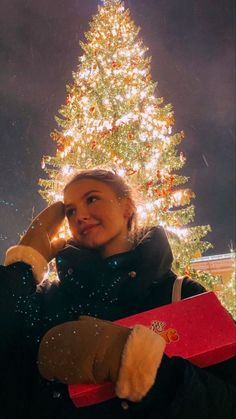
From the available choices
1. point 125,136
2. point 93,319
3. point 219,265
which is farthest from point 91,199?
point 219,265

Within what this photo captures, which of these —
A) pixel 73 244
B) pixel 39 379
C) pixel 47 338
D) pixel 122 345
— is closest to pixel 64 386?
pixel 39 379

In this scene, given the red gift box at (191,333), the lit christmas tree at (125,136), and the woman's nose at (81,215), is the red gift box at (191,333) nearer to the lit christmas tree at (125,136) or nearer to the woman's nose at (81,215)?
the woman's nose at (81,215)

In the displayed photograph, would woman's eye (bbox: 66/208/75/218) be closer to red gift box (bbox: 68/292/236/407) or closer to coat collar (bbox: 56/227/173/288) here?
coat collar (bbox: 56/227/173/288)

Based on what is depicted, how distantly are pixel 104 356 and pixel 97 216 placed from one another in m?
1.04

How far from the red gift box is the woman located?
58 millimetres

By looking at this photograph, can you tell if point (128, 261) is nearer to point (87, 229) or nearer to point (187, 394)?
point (87, 229)

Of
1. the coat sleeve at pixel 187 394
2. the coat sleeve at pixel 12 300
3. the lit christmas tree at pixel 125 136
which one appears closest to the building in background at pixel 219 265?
the lit christmas tree at pixel 125 136

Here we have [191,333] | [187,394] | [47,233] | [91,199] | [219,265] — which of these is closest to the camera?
[187,394]

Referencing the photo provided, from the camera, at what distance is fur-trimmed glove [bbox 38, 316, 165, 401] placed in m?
0.96

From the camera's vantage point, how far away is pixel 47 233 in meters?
1.85

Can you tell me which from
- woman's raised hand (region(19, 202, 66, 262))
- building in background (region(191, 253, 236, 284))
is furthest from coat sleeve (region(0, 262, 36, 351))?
building in background (region(191, 253, 236, 284))

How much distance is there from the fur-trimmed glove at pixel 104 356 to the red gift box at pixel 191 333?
6cm

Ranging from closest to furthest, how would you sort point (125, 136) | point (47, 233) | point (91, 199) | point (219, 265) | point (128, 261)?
point (128, 261)
point (47, 233)
point (91, 199)
point (125, 136)
point (219, 265)

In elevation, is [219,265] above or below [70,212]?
above
